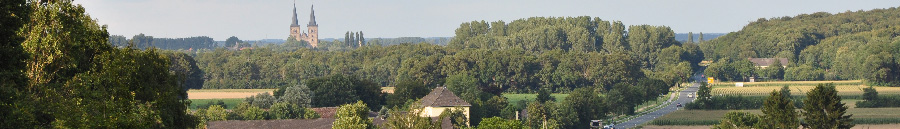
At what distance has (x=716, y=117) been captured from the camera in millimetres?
93625

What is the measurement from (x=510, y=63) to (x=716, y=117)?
164ft

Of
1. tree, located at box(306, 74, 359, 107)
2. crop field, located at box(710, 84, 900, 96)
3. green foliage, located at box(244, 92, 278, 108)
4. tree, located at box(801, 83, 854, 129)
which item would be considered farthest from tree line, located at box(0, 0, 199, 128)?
crop field, located at box(710, 84, 900, 96)

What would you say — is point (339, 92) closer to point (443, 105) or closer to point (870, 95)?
point (443, 105)

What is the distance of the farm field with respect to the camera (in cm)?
8800

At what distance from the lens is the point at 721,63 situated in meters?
177

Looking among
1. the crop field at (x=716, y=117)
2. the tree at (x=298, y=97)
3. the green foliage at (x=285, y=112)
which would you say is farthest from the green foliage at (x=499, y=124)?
the crop field at (x=716, y=117)

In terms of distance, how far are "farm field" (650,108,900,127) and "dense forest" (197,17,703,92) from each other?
2076cm

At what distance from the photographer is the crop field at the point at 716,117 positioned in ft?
289

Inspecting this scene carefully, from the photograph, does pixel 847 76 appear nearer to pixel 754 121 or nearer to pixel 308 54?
pixel 308 54

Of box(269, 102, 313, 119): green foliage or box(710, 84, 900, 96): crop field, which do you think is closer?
box(269, 102, 313, 119): green foliage

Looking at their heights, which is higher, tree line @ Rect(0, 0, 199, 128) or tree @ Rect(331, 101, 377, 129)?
tree line @ Rect(0, 0, 199, 128)

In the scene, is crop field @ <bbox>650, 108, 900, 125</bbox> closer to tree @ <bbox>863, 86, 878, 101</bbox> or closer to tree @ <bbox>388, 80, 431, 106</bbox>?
tree @ <bbox>863, 86, 878, 101</bbox>

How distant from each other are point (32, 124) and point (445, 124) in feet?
118

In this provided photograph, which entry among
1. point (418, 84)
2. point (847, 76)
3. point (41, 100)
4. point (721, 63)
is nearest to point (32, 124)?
point (41, 100)
